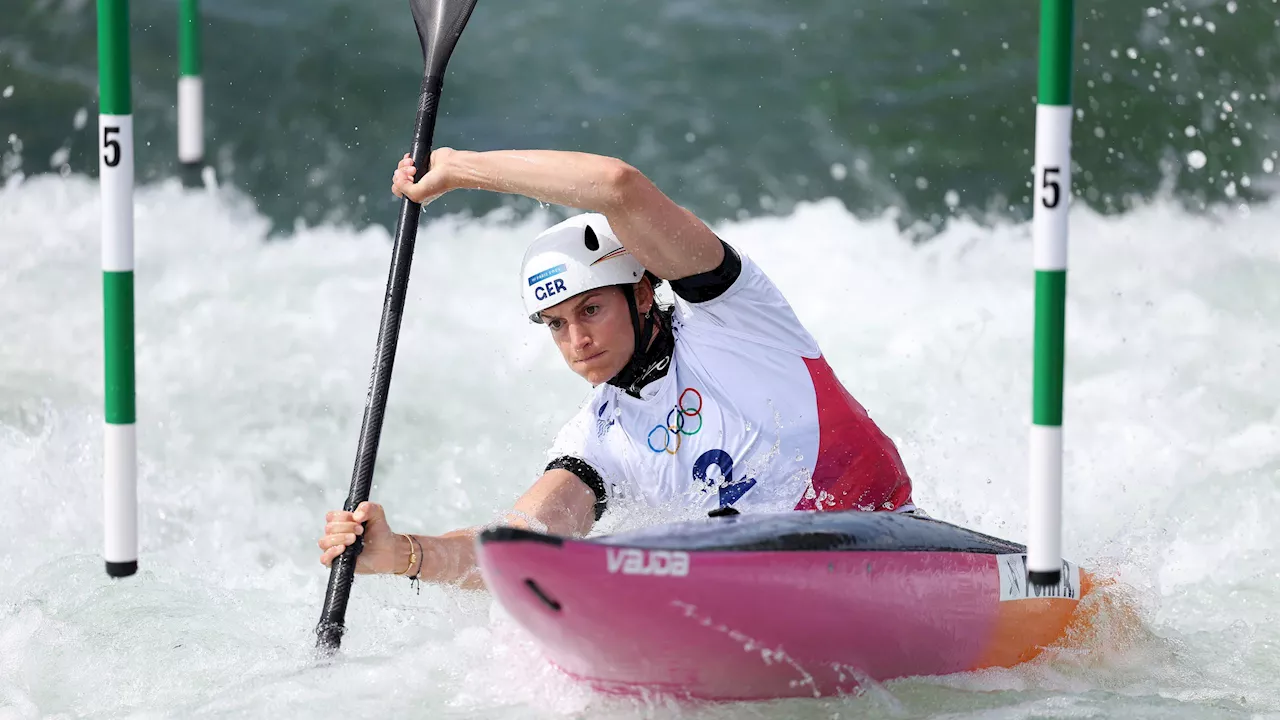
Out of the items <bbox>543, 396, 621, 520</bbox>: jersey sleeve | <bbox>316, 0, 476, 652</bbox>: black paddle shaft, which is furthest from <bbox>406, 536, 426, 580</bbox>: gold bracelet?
<bbox>543, 396, 621, 520</bbox>: jersey sleeve

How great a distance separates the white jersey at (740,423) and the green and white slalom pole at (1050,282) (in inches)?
32.5

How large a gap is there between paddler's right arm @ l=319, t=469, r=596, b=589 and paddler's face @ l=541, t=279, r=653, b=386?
305 mm

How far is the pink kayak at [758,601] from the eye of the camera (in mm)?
2365

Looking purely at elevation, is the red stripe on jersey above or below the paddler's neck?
below

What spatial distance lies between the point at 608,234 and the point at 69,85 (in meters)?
6.79

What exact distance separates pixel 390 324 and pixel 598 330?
1.61 feet

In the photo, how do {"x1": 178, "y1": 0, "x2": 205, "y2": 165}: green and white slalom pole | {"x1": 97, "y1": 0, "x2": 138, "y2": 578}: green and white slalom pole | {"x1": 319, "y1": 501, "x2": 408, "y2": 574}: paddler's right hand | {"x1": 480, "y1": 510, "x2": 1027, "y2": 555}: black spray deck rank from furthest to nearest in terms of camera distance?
{"x1": 178, "y1": 0, "x2": 205, "y2": 165}: green and white slalom pole
{"x1": 319, "y1": 501, "x2": 408, "y2": 574}: paddler's right hand
{"x1": 97, "y1": 0, "x2": 138, "y2": 578}: green and white slalom pole
{"x1": 480, "y1": 510, "x2": 1027, "y2": 555}: black spray deck

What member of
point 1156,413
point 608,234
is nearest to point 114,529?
point 608,234

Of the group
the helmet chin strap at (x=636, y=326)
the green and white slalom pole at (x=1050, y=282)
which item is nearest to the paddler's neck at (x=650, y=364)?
the helmet chin strap at (x=636, y=326)

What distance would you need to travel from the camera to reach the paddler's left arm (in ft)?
9.23

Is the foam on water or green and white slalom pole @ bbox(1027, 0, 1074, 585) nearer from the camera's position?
green and white slalom pole @ bbox(1027, 0, 1074, 585)

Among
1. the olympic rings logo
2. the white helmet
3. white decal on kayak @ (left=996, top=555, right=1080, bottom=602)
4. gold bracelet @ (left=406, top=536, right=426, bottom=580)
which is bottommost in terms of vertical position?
white decal on kayak @ (left=996, top=555, right=1080, bottom=602)

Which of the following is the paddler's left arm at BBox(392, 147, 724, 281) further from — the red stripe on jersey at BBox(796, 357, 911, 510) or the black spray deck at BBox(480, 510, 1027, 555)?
the black spray deck at BBox(480, 510, 1027, 555)

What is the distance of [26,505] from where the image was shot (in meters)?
5.09
